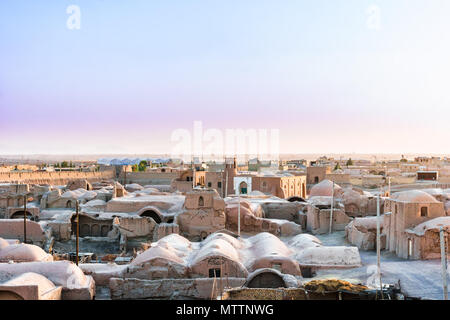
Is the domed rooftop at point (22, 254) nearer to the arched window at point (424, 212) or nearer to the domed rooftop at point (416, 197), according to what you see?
the domed rooftop at point (416, 197)

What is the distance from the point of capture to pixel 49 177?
52.4 meters

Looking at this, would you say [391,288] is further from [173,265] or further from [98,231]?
[98,231]

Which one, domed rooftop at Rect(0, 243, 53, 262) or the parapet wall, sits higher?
the parapet wall

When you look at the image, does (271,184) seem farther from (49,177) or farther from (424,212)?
(49,177)

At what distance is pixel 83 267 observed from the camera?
1636 centimetres

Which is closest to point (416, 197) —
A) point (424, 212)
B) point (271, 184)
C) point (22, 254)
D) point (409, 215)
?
point (424, 212)

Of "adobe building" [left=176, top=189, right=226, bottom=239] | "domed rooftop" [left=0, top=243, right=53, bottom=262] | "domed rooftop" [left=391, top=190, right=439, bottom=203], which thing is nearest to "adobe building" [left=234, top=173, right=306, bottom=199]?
"adobe building" [left=176, top=189, right=226, bottom=239]

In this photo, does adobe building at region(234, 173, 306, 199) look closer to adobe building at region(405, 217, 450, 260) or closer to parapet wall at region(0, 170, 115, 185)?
adobe building at region(405, 217, 450, 260)

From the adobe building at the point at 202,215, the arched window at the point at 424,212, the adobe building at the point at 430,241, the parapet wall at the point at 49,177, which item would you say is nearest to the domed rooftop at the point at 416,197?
the arched window at the point at 424,212

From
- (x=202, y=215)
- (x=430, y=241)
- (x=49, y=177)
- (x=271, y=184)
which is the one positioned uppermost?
(x=271, y=184)

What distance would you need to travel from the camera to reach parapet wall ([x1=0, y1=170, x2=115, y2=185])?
4878 cm

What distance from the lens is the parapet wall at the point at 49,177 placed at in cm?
4878

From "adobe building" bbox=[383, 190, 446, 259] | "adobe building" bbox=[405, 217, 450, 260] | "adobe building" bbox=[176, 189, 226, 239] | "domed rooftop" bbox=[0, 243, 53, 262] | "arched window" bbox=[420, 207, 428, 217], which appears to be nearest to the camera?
"domed rooftop" bbox=[0, 243, 53, 262]
